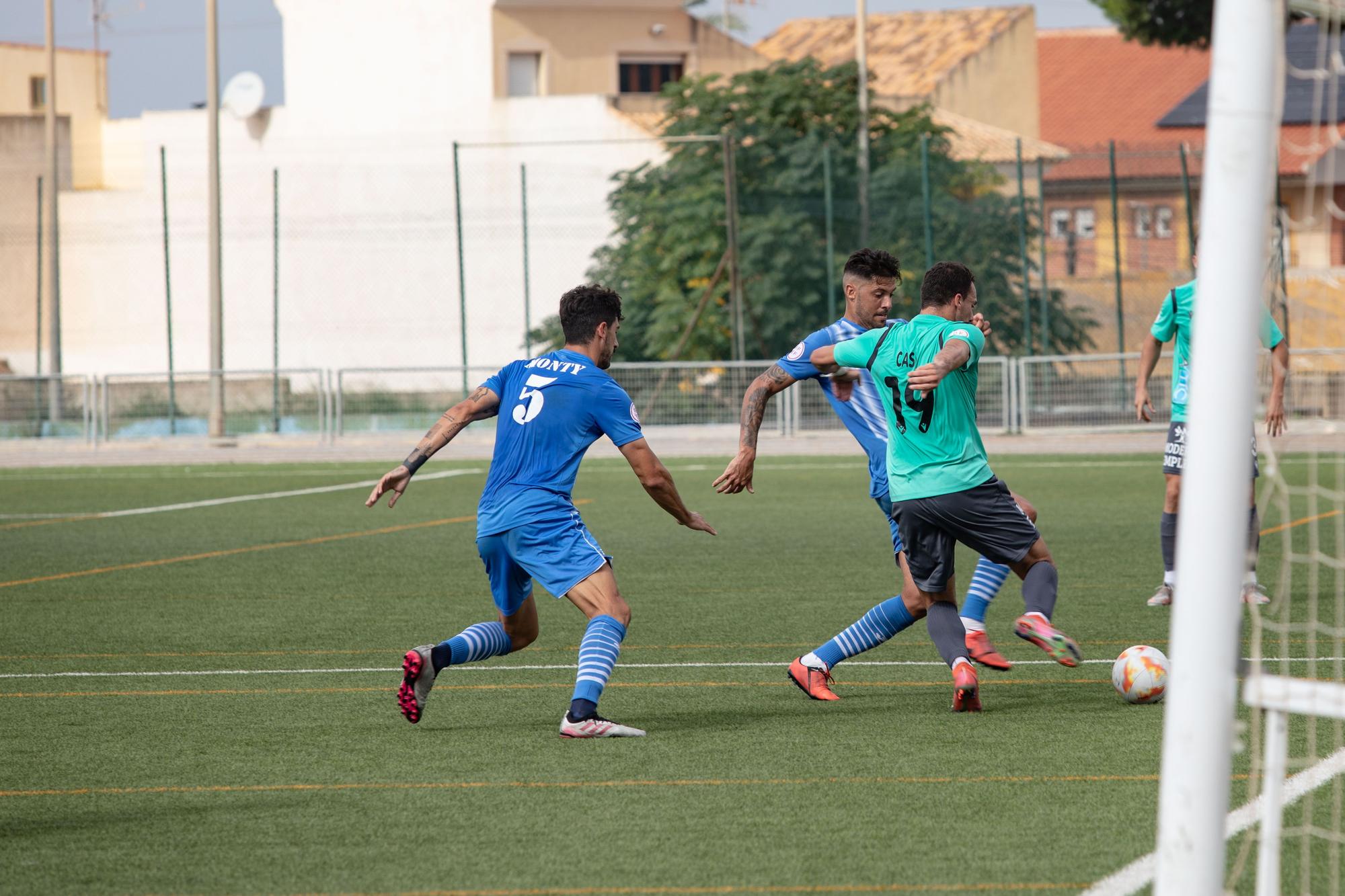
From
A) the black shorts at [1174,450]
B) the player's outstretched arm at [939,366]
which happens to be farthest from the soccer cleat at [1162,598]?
the player's outstretched arm at [939,366]

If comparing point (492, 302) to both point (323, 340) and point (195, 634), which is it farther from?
point (195, 634)

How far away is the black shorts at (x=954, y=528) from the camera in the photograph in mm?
6637

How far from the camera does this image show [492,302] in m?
35.9

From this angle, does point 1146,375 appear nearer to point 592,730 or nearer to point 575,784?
point 592,730

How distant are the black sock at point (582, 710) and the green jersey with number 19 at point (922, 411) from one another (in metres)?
1.43

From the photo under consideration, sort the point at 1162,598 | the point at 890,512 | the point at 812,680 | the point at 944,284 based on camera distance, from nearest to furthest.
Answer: the point at 944,284
the point at 812,680
the point at 890,512
the point at 1162,598

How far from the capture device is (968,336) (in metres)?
6.44

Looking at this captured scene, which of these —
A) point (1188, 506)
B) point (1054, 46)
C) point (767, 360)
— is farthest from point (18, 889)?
point (1054, 46)

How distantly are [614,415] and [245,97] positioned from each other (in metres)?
34.2

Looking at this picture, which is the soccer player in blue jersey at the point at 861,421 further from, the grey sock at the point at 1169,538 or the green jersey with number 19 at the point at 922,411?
the grey sock at the point at 1169,538

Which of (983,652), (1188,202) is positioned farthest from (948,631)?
(1188,202)

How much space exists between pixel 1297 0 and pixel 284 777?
3928 mm

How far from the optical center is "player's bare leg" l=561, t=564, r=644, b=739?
636cm

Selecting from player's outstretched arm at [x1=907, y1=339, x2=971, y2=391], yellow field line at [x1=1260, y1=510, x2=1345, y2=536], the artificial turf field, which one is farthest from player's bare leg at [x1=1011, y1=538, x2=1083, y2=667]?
yellow field line at [x1=1260, y1=510, x2=1345, y2=536]
